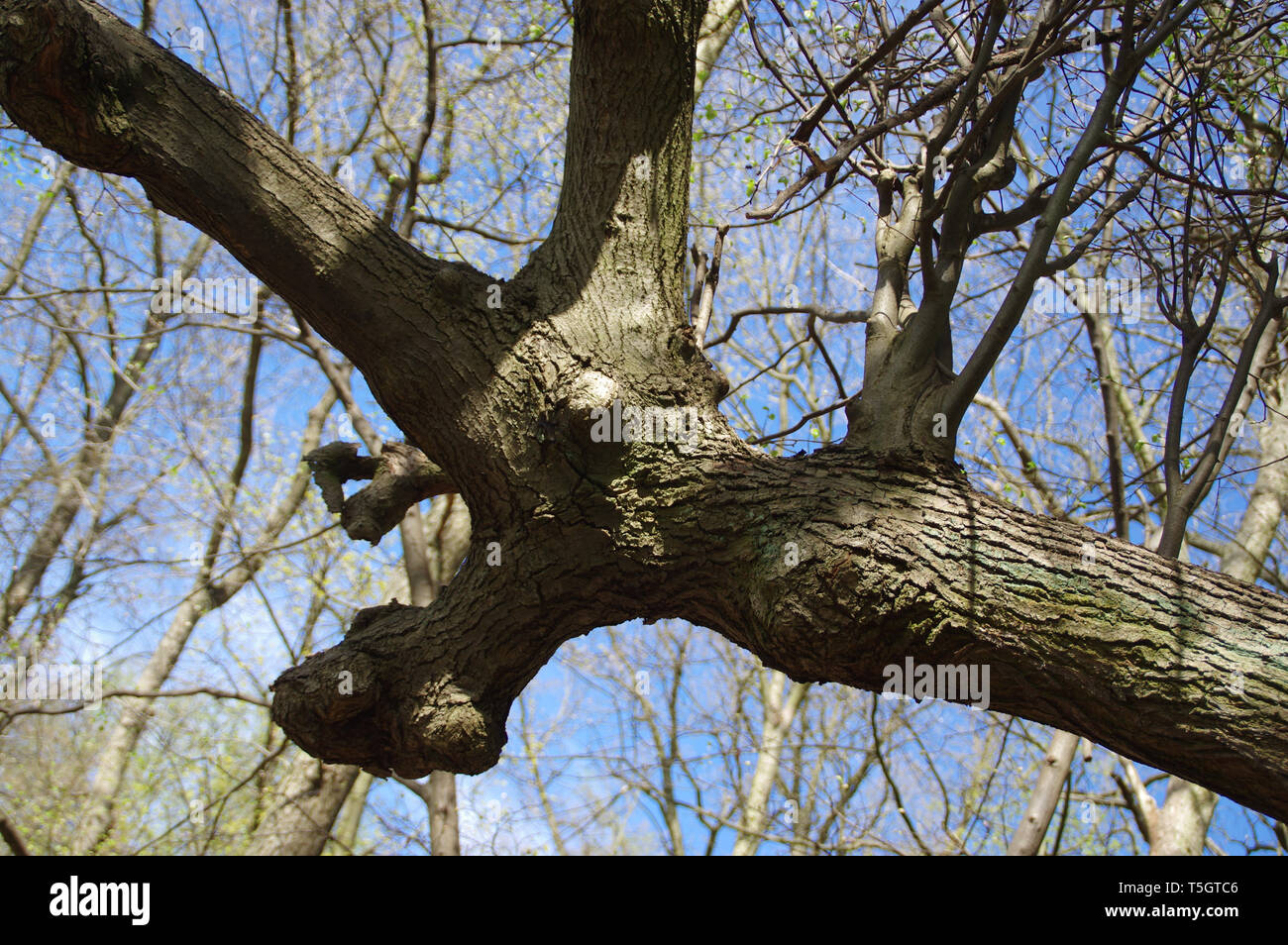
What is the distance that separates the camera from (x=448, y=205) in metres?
7.93

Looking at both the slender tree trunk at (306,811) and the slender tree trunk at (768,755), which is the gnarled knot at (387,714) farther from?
the slender tree trunk at (768,755)

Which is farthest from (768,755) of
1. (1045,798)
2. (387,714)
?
(387,714)

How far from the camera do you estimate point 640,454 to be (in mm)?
2738

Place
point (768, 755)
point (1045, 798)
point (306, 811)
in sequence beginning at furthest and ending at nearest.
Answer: point (768, 755) < point (306, 811) < point (1045, 798)

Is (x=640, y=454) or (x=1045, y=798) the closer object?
(x=640, y=454)

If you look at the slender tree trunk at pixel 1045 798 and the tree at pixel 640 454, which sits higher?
the tree at pixel 640 454

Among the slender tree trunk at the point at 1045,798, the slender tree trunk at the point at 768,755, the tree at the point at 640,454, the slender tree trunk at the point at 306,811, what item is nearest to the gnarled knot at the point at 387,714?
the tree at the point at 640,454

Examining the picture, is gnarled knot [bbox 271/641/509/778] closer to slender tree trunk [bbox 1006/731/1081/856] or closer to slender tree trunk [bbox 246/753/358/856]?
slender tree trunk [bbox 1006/731/1081/856]

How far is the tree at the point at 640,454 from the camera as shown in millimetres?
2271

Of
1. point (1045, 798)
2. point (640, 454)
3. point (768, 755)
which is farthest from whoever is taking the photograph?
point (768, 755)

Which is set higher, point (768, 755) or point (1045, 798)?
point (768, 755)

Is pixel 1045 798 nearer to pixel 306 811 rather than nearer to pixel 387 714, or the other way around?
pixel 387 714
